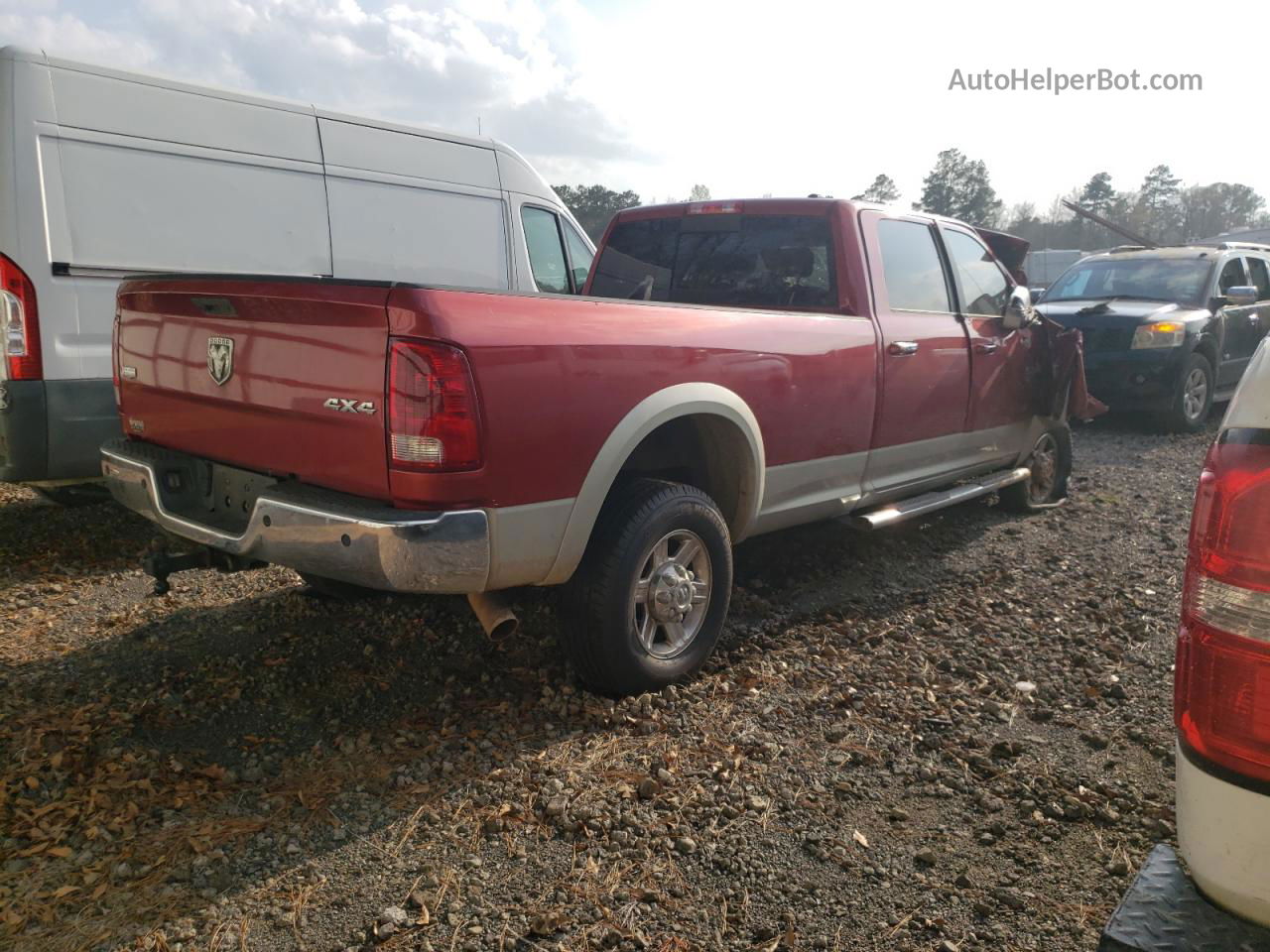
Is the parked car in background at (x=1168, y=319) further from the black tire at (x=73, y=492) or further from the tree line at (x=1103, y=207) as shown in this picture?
the tree line at (x=1103, y=207)

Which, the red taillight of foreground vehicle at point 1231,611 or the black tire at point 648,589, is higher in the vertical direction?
the red taillight of foreground vehicle at point 1231,611

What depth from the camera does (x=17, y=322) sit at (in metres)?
4.74

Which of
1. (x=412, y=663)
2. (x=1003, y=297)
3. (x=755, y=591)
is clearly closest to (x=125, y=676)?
(x=412, y=663)

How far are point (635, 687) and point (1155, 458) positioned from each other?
6.80 m

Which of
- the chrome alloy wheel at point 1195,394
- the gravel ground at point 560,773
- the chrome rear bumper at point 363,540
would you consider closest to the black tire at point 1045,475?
the gravel ground at point 560,773

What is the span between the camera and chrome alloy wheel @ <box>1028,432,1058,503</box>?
6.38 metres

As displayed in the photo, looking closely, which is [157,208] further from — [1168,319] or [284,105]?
[1168,319]

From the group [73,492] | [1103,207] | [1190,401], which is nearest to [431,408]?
[73,492]

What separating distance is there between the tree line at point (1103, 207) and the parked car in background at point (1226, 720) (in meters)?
51.5

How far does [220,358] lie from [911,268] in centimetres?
341

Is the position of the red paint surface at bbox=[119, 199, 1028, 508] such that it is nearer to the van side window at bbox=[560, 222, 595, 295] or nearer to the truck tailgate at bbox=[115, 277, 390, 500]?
the truck tailgate at bbox=[115, 277, 390, 500]

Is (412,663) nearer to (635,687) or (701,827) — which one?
(635,687)

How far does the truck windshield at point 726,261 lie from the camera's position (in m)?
4.55

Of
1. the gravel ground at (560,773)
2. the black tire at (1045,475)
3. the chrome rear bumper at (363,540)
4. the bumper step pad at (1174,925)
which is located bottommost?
the gravel ground at (560,773)
